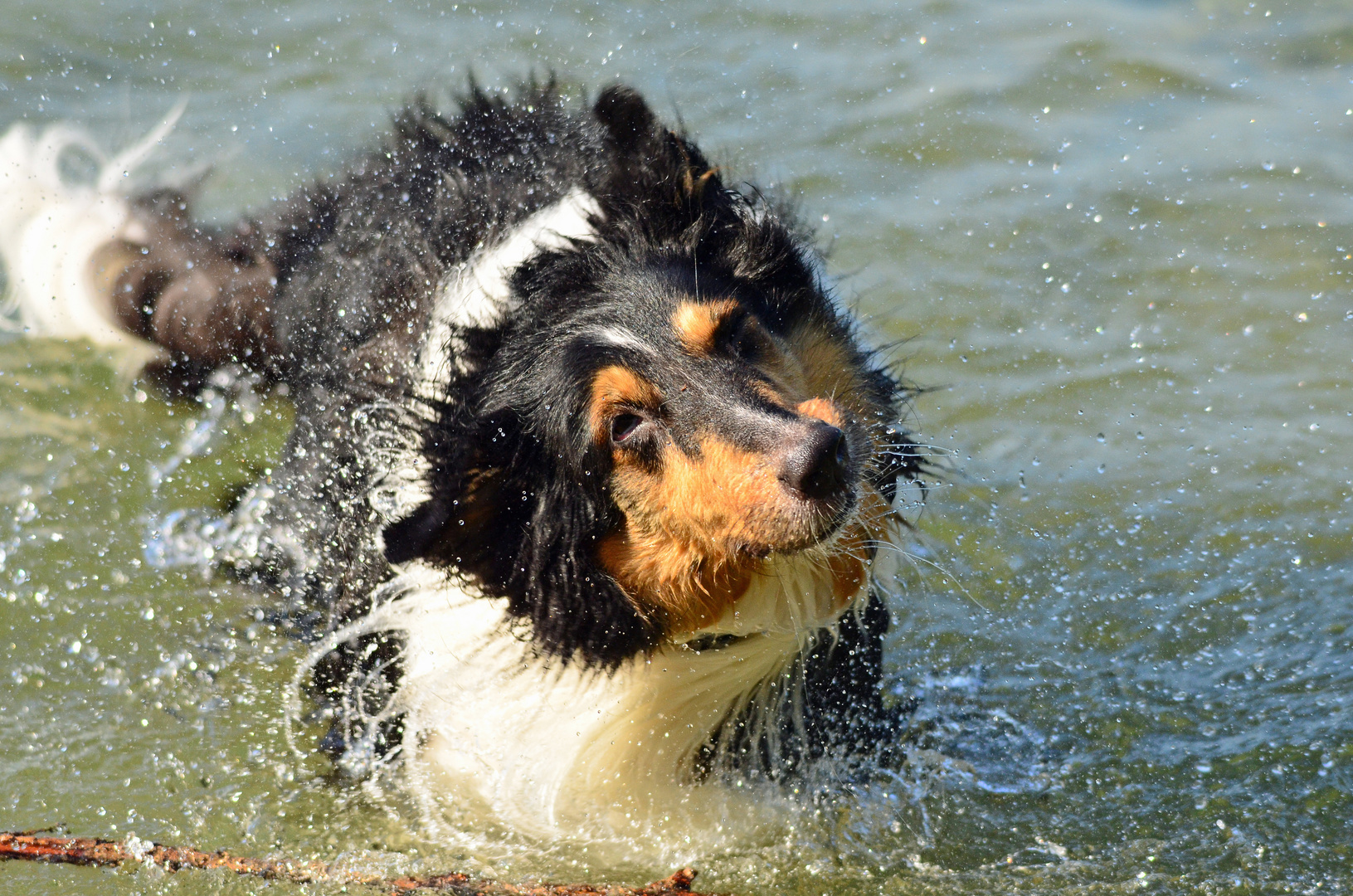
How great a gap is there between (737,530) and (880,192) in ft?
13.7

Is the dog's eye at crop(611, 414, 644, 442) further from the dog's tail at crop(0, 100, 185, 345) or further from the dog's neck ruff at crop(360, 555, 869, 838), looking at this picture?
the dog's tail at crop(0, 100, 185, 345)

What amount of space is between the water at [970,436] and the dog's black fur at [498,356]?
36 centimetres

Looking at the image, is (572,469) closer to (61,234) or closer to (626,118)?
(626,118)

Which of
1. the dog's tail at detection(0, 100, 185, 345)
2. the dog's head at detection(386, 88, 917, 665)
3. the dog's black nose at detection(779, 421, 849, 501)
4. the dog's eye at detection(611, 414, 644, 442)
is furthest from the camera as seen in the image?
the dog's tail at detection(0, 100, 185, 345)

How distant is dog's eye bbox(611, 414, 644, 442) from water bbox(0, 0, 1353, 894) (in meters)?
1.37

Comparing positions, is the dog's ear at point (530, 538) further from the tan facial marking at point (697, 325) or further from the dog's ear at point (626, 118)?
the dog's ear at point (626, 118)

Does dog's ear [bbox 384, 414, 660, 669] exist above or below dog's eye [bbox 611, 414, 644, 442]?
below

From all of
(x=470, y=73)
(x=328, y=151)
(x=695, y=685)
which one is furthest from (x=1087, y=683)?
(x=328, y=151)

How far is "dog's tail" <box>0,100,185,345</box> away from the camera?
486 cm

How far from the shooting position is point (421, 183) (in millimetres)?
3674

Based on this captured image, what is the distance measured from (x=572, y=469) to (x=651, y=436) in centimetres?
23

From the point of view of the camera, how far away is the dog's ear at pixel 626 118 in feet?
10.5

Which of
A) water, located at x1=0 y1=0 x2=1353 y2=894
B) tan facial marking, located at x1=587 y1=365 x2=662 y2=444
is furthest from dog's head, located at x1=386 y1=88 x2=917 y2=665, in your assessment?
water, located at x1=0 y1=0 x2=1353 y2=894

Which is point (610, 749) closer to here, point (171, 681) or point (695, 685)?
point (695, 685)
